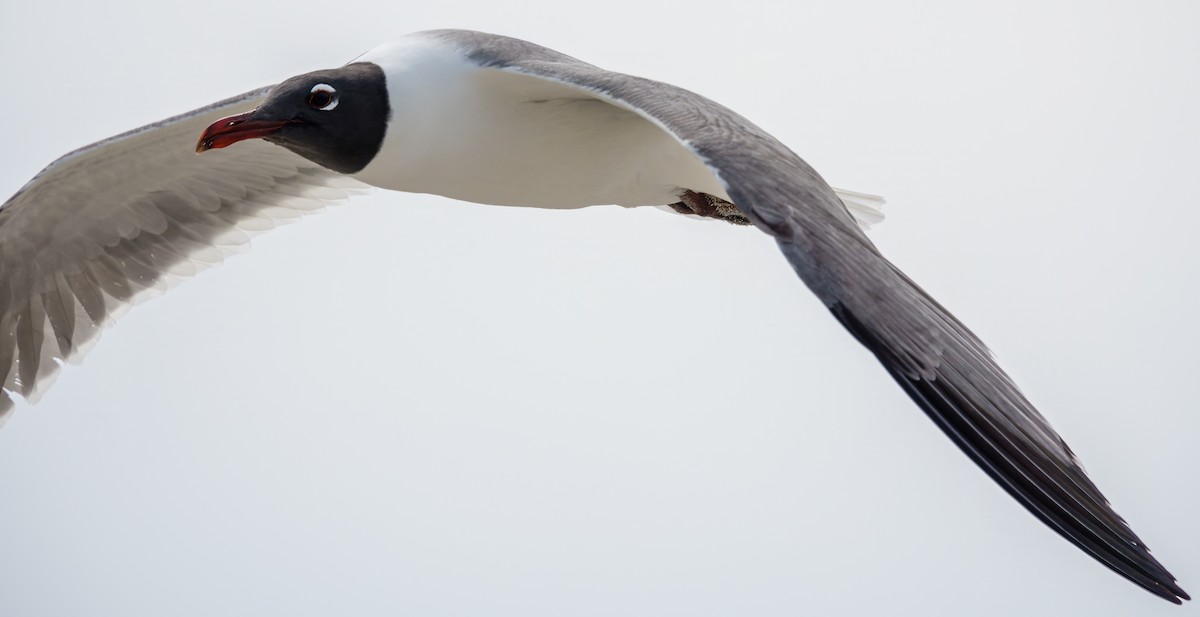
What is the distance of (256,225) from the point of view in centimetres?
645

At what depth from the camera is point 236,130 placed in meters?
4.70

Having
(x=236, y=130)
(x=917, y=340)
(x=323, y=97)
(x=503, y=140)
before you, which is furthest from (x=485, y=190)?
(x=917, y=340)

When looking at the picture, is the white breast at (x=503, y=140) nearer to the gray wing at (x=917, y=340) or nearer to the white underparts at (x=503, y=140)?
the white underparts at (x=503, y=140)

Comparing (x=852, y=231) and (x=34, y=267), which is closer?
(x=852, y=231)

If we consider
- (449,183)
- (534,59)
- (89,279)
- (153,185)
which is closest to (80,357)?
(89,279)

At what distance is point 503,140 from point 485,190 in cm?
20

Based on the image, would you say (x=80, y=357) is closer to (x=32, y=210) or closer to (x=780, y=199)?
(x=32, y=210)

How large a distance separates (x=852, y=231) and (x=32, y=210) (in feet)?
11.8

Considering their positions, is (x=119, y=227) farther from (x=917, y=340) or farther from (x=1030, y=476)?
(x=1030, y=476)


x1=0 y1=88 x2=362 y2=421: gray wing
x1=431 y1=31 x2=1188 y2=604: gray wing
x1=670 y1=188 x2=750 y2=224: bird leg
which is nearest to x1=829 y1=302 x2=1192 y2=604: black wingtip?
x1=431 y1=31 x2=1188 y2=604: gray wing

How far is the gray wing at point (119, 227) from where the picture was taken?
5.97 m

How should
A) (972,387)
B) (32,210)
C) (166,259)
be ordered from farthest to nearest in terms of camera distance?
(166,259) < (32,210) < (972,387)

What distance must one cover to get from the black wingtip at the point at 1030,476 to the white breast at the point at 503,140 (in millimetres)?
1644

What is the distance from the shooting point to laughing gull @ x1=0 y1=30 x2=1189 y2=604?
11.2ft
